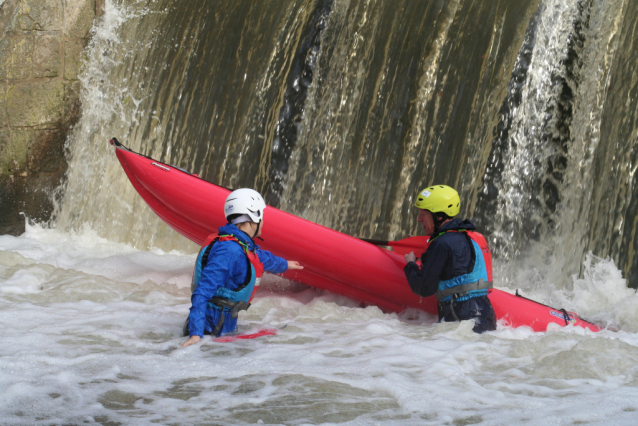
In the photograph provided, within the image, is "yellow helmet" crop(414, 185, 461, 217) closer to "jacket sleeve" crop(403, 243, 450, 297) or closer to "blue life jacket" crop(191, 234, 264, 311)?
"jacket sleeve" crop(403, 243, 450, 297)

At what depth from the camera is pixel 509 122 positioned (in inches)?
209

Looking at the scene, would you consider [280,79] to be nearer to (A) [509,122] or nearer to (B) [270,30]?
(B) [270,30]

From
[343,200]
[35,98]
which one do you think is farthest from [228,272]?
[35,98]

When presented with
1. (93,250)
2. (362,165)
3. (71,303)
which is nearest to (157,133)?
(93,250)

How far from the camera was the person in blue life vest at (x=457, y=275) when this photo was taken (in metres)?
3.58

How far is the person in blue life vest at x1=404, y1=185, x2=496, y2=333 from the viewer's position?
3.58 m

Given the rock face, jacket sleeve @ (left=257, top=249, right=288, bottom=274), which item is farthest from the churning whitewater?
the rock face

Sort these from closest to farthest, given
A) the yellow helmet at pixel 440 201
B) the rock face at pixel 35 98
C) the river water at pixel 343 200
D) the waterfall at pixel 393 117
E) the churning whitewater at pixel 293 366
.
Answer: the churning whitewater at pixel 293 366 < the river water at pixel 343 200 < the yellow helmet at pixel 440 201 < the waterfall at pixel 393 117 < the rock face at pixel 35 98

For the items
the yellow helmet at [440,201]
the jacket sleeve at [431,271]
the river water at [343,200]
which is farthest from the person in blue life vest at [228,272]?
the yellow helmet at [440,201]

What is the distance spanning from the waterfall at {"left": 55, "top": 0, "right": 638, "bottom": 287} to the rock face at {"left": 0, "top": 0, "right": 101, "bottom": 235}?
61 centimetres

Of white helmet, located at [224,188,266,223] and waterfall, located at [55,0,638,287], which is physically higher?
waterfall, located at [55,0,638,287]

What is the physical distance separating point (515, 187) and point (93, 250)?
442cm

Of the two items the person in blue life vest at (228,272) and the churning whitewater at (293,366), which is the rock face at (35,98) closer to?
the churning whitewater at (293,366)

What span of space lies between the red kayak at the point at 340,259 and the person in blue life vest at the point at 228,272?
1.06 m
